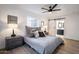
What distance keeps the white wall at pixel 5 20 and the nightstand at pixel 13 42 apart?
8 centimetres

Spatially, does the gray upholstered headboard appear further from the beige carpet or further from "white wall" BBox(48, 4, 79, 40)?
"white wall" BBox(48, 4, 79, 40)

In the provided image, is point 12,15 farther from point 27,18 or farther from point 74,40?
point 74,40

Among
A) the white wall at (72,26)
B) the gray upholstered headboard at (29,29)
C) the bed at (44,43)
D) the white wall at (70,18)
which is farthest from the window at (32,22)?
the white wall at (72,26)

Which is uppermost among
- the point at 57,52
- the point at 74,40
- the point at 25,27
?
the point at 25,27

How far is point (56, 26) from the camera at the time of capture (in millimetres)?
1743

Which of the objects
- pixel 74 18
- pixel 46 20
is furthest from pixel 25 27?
pixel 74 18

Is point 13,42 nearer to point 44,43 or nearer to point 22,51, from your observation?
point 22,51

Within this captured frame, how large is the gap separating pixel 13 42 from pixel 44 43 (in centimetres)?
64

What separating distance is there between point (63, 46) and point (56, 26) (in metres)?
0.46

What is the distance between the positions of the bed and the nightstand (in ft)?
0.36


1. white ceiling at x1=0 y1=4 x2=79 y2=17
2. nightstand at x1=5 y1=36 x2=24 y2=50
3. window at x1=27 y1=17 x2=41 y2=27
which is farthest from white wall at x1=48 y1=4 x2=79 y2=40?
nightstand at x1=5 y1=36 x2=24 y2=50

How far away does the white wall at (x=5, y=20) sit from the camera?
1.57 m

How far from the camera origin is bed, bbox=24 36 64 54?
5.11 ft

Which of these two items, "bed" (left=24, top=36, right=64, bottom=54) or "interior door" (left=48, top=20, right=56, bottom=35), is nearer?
"bed" (left=24, top=36, right=64, bottom=54)
